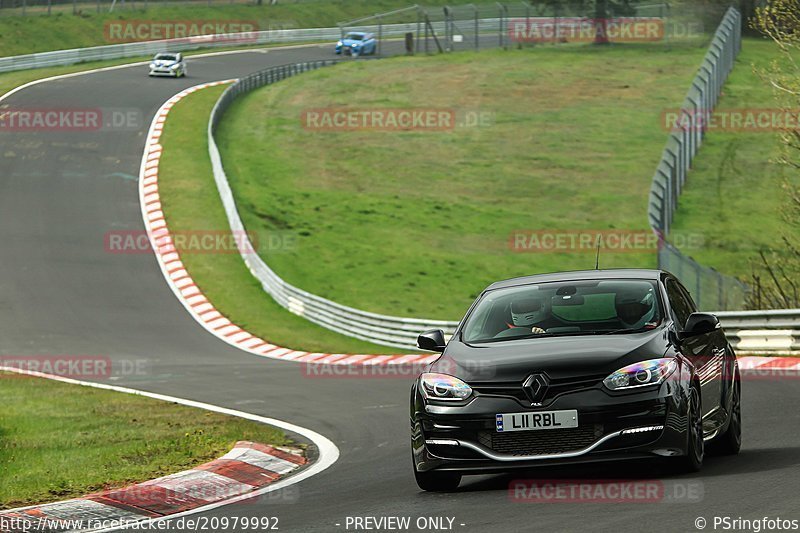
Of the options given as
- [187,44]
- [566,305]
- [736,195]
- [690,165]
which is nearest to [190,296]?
[736,195]

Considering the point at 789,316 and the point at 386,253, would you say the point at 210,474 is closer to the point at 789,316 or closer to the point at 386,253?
the point at 789,316

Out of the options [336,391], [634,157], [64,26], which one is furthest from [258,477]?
[64,26]

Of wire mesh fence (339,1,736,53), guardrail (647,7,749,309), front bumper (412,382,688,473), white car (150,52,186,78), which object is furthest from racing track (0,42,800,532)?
wire mesh fence (339,1,736,53)

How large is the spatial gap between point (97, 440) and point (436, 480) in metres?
5.03

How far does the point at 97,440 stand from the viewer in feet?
43.1

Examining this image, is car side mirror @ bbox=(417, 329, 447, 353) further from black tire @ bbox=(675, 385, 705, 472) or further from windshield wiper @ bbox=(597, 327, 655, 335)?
black tire @ bbox=(675, 385, 705, 472)

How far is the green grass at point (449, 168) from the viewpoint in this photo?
36.1 m

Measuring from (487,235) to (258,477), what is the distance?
29.3 meters

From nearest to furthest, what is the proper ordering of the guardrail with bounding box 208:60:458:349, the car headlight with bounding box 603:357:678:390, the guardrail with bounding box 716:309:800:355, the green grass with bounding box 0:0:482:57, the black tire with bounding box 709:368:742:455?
the car headlight with bounding box 603:357:678:390 → the black tire with bounding box 709:368:742:455 → the guardrail with bounding box 716:309:800:355 → the guardrail with bounding box 208:60:458:349 → the green grass with bounding box 0:0:482:57

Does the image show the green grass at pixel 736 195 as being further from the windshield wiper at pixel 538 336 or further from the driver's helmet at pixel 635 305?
the windshield wiper at pixel 538 336

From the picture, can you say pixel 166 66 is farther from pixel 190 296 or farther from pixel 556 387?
pixel 556 387

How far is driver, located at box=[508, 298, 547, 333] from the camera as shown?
980cm

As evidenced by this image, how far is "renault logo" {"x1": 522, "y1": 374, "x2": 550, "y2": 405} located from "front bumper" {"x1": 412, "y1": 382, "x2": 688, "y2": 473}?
7 cm

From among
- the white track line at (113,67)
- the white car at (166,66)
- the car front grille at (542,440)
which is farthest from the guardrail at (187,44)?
the car front grille at (542,440)
